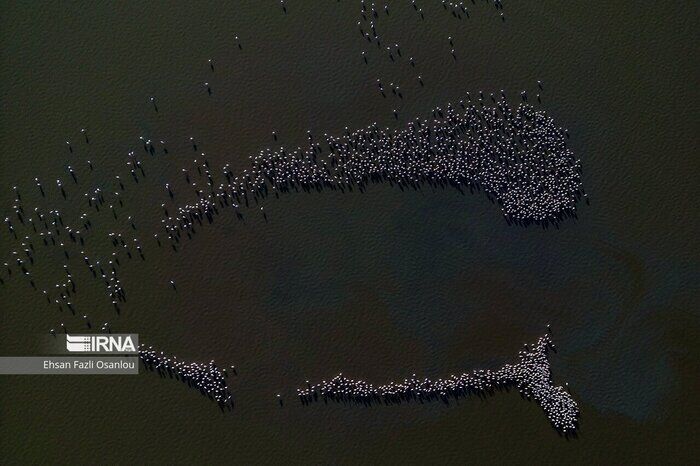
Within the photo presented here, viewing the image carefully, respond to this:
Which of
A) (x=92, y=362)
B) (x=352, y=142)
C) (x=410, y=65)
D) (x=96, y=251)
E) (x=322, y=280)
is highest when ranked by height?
(x=410, y=65)

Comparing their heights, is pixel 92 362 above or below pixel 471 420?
above

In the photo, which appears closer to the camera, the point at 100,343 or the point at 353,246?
the point at 100,343

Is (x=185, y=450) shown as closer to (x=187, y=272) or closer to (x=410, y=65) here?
(x=187, y=272)

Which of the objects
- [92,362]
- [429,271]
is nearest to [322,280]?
[429,271]

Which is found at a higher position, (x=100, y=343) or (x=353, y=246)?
(x=353, y=246)
